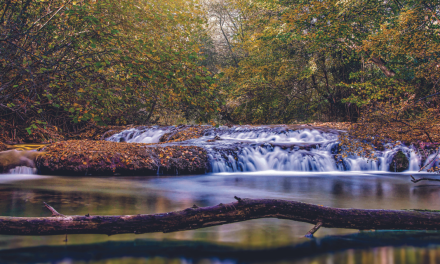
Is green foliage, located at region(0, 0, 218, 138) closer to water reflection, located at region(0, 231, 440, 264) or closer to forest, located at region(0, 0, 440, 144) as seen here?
forest, located at region(0, 0, 440, 144)

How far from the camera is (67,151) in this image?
9492mm

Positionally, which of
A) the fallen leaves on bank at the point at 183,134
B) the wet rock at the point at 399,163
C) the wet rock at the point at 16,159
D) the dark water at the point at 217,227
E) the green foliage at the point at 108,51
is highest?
the green foliage at the point at 108,51

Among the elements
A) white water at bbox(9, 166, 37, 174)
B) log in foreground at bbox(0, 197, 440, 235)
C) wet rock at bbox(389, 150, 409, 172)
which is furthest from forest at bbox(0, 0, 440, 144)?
log in foreground at bbox(0, 197, 440, 235)

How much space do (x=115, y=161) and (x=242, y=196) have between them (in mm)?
4762

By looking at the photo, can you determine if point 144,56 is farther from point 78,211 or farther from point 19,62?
point 78,211

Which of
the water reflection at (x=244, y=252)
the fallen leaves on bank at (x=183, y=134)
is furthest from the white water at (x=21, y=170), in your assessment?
the water reflection at (x=244, y=252)

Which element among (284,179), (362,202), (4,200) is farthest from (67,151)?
(362,202)

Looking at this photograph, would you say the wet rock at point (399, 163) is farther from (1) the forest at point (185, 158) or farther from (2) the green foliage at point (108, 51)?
(2) the green foliage at point (108, 51)

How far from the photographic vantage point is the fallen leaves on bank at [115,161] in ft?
30.6

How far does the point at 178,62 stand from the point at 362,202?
4465 mm

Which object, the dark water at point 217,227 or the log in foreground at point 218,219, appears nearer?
the log in foreground at point 218,219

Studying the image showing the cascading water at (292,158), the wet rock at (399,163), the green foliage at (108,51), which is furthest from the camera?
the cascading water at (292,158)

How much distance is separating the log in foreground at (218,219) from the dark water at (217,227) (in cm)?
29

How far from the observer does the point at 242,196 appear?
671 centimetres
